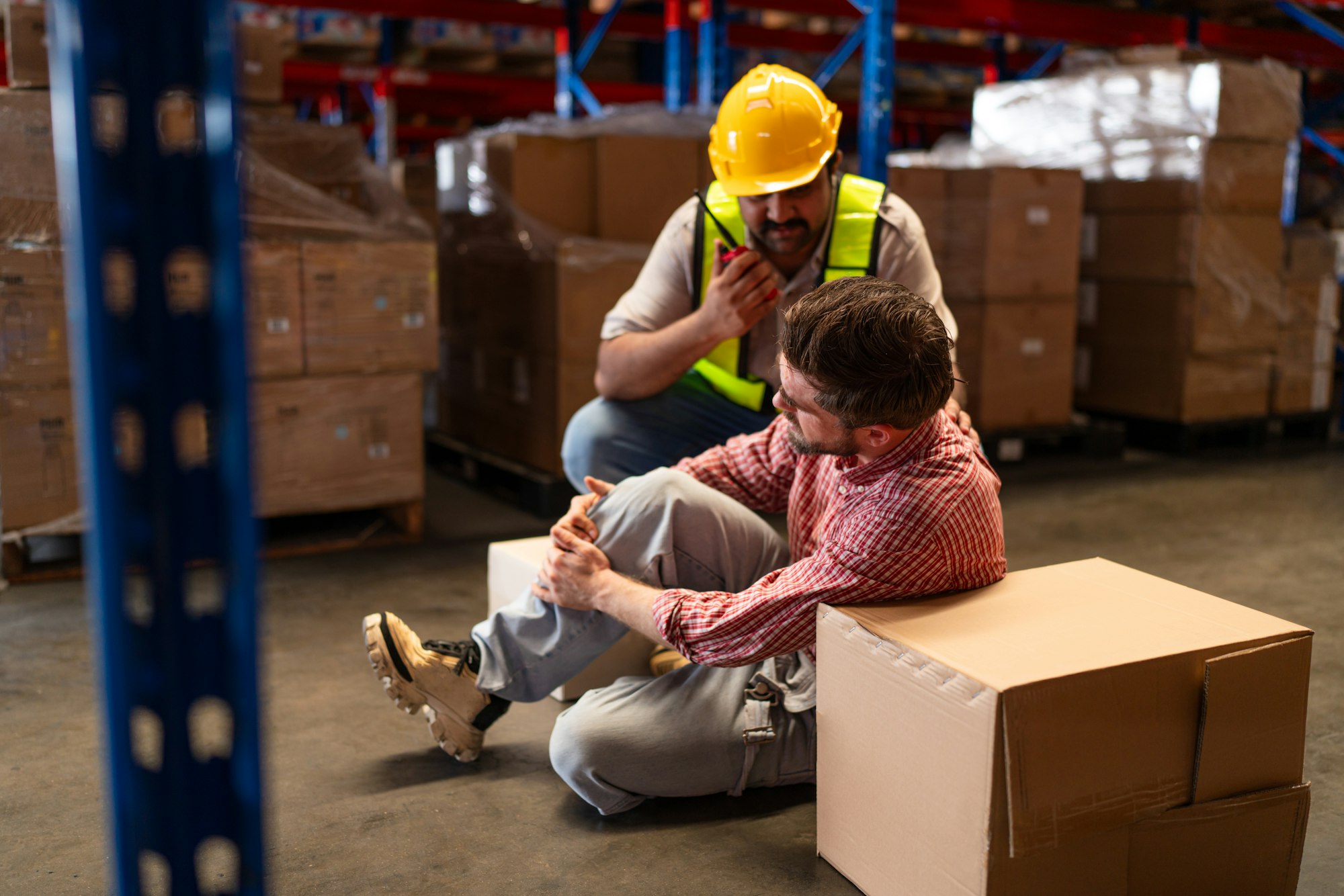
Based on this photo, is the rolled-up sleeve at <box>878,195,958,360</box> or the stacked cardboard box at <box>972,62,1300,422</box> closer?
the rolled-up sleeve at <box>878,195,958,360</box>

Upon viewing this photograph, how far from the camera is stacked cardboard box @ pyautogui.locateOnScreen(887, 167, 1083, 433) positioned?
5668 millimetres

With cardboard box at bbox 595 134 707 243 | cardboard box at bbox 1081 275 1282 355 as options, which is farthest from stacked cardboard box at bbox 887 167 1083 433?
cardboard box at bbox 595 134 707 243

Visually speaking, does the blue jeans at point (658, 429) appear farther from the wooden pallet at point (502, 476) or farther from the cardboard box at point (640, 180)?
the cardboard box at point (640, 180)

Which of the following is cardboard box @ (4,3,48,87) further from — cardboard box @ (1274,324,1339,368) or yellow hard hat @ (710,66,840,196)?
cardboard box @ (1274,324,1339,368)

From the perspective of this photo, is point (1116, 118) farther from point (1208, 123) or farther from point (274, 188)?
point (274, 188)

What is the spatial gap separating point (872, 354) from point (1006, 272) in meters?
4.20

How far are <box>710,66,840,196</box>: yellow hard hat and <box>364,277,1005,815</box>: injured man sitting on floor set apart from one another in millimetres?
768

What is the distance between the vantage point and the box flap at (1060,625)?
1699 mm

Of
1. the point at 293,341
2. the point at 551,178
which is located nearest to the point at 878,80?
the point at 551,178

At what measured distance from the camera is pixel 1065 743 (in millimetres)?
1651

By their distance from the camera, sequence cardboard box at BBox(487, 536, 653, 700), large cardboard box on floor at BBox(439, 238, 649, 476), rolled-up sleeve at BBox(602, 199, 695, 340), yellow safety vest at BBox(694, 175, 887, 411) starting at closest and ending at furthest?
cardboard box at BBox(487, 536, 653, 700) < yellow safety vest at BBox(694, 175, 887, 411) < rolled-up sleeve at BBox(602, 199, 695, 340) < large cardboard box on floor at BBox(439, 238, 649, 476)

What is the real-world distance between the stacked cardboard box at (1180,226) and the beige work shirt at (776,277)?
141 inches

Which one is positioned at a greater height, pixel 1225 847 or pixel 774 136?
pixel 774 136

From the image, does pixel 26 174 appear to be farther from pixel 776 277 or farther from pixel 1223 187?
pixel 1223 187
